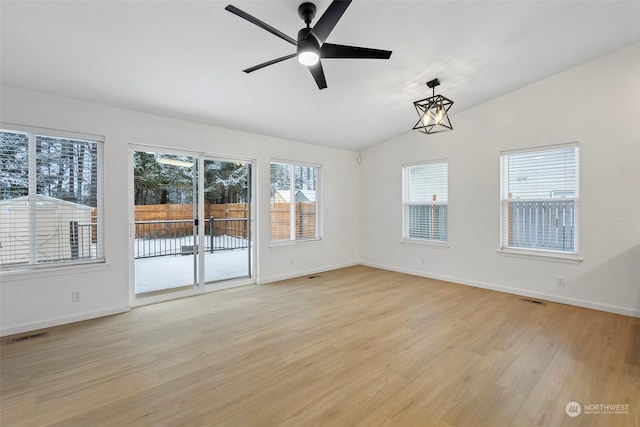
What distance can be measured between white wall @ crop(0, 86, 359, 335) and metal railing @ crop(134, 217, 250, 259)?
37cm

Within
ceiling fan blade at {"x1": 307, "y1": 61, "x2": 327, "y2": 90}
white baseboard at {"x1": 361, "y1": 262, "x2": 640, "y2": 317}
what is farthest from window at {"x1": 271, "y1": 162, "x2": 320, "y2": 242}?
ceiling fan blade at {"x1": 307, "y1": 61, "x2": 327, "y2": 90}

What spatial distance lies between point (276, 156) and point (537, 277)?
4490 millimetres

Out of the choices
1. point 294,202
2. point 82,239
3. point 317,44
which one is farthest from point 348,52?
point 82,239

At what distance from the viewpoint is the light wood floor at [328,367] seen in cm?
191

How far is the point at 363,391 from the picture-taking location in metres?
2.13

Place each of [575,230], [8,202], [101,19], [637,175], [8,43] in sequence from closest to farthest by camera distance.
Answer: [101,19], [8,43], [8,202], [637,175], [575,230]

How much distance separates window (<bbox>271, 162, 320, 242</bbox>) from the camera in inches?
212

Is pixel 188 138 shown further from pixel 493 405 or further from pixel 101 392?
pixel 493 405

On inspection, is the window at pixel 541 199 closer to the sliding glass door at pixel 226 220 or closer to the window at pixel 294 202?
the window at pixel 294 202

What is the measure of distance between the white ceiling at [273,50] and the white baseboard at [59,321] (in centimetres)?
257

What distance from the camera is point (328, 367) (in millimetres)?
2451

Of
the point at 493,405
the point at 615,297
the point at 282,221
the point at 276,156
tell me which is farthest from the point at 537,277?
the point at 276,156

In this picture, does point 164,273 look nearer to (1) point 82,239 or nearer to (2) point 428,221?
(1) point 82,239

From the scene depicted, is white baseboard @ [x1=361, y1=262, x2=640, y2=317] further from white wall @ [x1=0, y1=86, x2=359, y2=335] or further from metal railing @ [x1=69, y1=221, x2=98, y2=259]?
metal railing @ [x1=69, y1=221, x2=98, y2=259]
